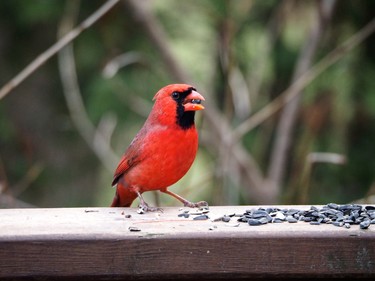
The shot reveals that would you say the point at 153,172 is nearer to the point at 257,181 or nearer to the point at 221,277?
the point at 221,277

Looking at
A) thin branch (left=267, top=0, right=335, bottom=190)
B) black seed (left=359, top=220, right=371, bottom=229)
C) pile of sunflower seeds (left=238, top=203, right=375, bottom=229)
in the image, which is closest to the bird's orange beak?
pile of sunflower seeds (left=238, top=203, right=375, bottom=229)

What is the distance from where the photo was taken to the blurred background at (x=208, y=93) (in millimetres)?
5328

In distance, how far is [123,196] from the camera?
3.79 m

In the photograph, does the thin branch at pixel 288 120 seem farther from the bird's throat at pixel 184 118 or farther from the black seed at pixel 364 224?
the black seed at pixel 364 224

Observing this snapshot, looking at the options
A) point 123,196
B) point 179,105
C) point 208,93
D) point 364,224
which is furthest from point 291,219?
point 208,93

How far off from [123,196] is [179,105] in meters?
0.54

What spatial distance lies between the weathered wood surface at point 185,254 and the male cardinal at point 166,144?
1.00 meters

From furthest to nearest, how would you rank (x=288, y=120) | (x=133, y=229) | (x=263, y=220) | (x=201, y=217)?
(x=288, y=120), (x=201, y=217), (x=263, y=220), (x=133, y=229)

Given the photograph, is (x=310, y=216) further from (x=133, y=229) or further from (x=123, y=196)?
(x=123, y=196)

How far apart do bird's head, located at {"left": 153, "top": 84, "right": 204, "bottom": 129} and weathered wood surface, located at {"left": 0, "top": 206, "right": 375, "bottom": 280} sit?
3.62ft

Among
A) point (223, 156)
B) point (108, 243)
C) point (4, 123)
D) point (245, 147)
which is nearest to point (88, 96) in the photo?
point (4, 123)

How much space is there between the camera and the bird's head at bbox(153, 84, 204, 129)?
11.7 feet

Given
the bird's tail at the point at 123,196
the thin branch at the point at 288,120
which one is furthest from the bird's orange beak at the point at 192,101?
the thin branch at the point at 288,120

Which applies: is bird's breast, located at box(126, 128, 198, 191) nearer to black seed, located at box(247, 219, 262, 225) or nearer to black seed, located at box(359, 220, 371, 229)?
black seed, located at box(247, 219, 262, 225)
